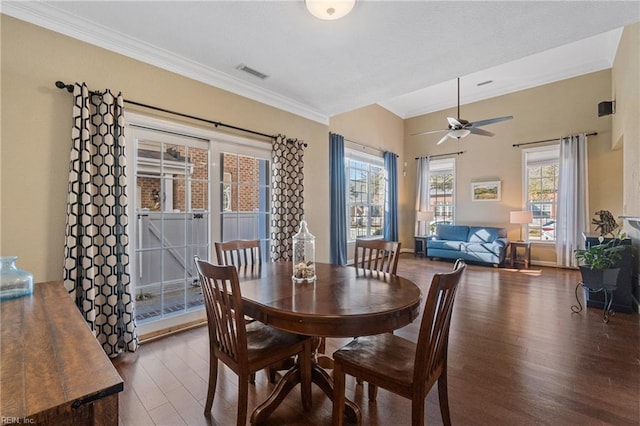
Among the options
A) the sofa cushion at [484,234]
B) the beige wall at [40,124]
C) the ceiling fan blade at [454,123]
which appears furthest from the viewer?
the sofa cushion at [484,234]

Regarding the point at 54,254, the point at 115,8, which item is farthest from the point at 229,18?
the point at 54,254

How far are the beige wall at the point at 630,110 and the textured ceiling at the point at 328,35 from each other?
1.72 m

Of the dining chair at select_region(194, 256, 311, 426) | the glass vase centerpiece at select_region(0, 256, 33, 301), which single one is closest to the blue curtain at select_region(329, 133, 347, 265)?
the dining chair at select_region(194, 256, 311, 426)

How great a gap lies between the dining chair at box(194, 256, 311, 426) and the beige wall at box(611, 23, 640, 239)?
4209 mm

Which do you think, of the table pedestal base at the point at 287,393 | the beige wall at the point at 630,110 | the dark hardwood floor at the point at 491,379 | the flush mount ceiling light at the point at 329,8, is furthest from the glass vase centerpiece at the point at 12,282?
the beige wall at the point at 630,110

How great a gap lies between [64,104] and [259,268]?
203 centimetres

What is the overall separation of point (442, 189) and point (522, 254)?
2.30 meters

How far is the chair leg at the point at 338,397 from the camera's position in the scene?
1437mm

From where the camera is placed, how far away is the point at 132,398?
6.23 feet

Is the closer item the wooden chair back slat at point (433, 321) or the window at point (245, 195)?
the wooden chair back slat at point (433, 321)

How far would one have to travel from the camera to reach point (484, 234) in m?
6.26

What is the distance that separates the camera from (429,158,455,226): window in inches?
287

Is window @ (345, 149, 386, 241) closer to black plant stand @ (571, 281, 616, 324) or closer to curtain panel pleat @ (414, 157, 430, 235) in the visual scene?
curtain panel pleat @ (414, 157, 430, 235)

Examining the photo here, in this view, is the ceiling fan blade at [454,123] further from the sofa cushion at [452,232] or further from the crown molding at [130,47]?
the sofa cushion at [452,232]
